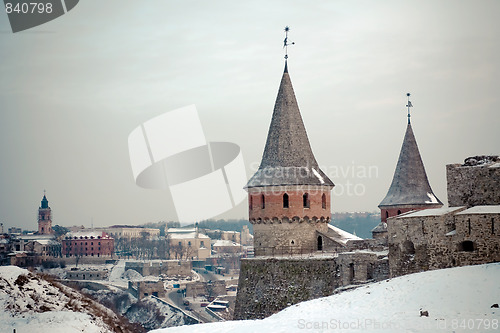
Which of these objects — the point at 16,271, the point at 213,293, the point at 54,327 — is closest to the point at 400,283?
the point at 54,327

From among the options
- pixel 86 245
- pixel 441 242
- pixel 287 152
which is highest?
pixel 287 152

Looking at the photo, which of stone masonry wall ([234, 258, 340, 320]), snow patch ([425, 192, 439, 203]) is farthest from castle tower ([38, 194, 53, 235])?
stone masonry wall ([234, 258, 340, 320])

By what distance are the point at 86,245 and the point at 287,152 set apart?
422ft

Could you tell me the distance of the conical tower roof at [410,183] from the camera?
1576 inches

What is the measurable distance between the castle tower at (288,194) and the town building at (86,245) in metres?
124

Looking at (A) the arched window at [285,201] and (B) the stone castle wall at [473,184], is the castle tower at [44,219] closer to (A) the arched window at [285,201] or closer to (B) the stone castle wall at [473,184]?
(A) the arched window at [285,201]

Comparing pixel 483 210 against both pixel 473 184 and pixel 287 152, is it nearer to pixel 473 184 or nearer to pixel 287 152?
pixel 473 184

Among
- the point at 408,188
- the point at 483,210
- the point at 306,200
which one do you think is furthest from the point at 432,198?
the point at 483,210

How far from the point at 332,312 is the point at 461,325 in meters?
4.35

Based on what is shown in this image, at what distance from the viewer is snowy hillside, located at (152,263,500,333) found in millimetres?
19141

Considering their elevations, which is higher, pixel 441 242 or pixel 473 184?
pixel 473 184

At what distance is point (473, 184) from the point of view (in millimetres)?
27875

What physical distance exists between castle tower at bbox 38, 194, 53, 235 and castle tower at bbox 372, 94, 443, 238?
147 m

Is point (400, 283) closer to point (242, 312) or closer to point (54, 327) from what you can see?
point (242, 312)
